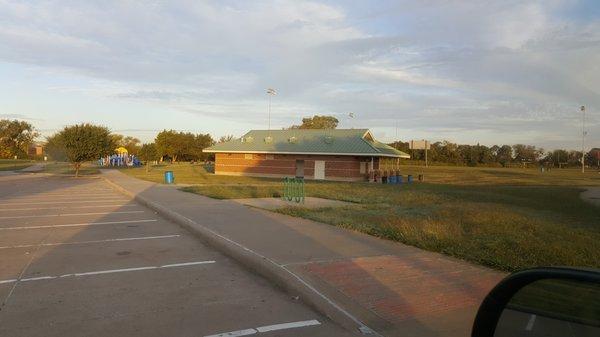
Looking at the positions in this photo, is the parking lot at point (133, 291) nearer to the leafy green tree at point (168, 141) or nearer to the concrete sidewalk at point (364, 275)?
the concrete sidewalk at point (364, 275)

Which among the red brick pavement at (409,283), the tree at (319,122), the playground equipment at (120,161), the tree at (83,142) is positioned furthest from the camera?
the tree at (319,122)

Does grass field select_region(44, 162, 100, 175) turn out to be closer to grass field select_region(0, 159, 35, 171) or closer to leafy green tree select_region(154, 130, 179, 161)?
grass field select_region(0, 159, 35, 171)

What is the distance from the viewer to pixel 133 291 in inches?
272

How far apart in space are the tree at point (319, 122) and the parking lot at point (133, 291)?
92118mm

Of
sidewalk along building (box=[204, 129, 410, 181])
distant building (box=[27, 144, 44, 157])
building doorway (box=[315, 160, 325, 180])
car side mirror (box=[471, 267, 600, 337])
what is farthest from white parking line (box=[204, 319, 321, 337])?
distant building (box=[27, 144, 44, 157])

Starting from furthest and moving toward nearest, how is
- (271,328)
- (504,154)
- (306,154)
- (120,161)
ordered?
(504,154)
(120,161)
(306,154)
(271,328)

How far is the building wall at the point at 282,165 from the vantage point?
157ft

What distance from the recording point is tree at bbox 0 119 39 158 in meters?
116

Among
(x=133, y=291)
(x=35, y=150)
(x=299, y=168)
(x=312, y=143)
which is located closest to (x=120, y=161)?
(x=299, y=168)

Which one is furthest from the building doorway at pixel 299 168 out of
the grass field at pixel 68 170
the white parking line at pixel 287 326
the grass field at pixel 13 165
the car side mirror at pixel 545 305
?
the car side mirror at pixel 545 305

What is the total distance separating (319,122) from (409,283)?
98197 millimetres

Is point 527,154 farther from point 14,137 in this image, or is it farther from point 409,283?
point 409,283

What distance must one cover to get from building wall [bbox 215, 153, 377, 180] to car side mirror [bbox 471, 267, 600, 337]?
45.0 meters

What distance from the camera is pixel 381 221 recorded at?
13.3 metres
